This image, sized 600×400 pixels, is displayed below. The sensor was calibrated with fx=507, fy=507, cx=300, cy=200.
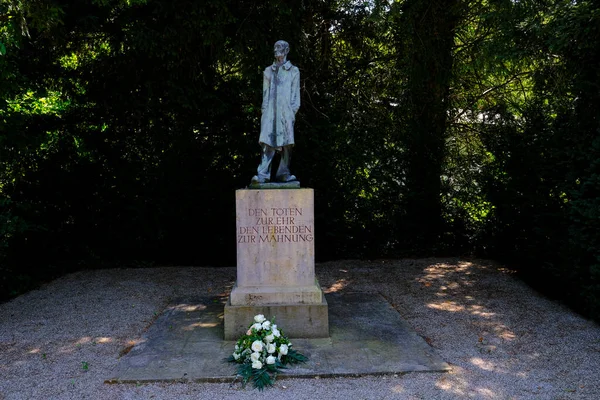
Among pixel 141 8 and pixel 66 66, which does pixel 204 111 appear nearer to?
pixel 141 8

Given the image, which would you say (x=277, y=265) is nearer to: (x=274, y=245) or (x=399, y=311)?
(x=274, y=245)

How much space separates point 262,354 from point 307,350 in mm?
611

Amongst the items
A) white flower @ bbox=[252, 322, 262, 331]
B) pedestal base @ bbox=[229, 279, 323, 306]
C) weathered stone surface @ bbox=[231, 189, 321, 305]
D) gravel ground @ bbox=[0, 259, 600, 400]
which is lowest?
gravel ground @ bbox=[0, 259, 600, 400]

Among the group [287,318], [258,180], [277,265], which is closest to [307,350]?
[287,318]

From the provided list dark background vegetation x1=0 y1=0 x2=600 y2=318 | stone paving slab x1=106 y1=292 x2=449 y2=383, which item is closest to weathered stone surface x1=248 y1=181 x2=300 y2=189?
stone paving slab x1=106 y1=292 x2=449 y2=383

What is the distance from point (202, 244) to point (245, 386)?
5.75 metres

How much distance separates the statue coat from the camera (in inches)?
218

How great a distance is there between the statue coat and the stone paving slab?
7.25ft

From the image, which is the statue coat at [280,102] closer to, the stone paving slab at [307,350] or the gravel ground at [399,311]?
the stone paving slab at [307,350]

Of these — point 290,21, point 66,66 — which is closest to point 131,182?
point 66,66

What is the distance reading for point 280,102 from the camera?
5539 millimetres

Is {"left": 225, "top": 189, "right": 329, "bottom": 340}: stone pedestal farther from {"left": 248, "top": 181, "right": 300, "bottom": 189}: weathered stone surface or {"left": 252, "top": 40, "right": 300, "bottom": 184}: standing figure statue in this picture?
{"left": 252, "top": 40, "right": 300, "bottom": 184}: standing figure statue

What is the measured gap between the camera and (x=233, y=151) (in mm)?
9688

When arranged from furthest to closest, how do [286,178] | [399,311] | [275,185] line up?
[399,311], [286,178], [275,185]
